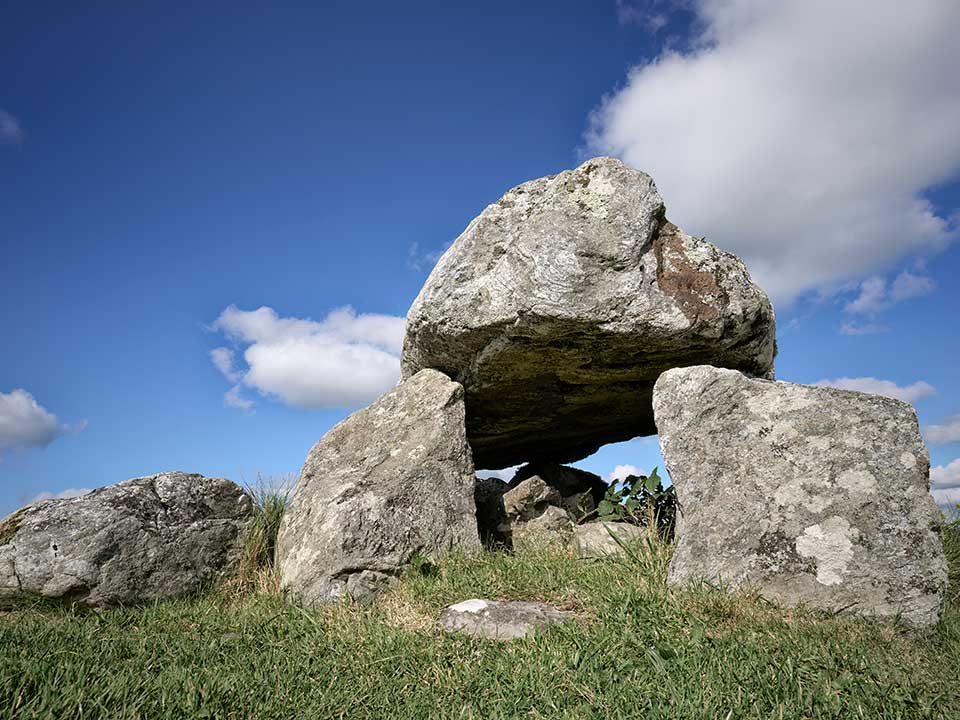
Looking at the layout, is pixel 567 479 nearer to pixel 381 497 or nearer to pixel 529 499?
pixel 529 499

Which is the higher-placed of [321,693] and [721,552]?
[721,552]

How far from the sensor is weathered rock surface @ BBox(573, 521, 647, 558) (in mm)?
6990

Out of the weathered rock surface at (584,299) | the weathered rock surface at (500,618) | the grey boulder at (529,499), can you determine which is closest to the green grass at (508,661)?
the weathered rock surface at (500,618)

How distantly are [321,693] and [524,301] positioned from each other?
394 centimetres

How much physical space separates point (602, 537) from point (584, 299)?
2.76 m

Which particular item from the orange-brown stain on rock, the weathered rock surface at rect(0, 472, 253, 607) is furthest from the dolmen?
the weathered rock surface at rect(0, 472, 253, 607)

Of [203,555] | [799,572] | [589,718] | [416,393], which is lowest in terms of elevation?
[589,718]

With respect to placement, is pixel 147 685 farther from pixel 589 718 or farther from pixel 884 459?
pixel 884 459

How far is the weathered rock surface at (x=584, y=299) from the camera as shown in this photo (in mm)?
6852

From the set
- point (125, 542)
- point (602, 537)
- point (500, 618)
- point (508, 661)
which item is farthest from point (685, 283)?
point (125, 542)

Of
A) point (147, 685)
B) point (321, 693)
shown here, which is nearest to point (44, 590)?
point (147, 685)

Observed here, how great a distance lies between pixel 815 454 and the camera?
6176 millimetres

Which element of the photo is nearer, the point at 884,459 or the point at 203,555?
the point at 884,459

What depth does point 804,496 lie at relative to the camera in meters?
6.07
